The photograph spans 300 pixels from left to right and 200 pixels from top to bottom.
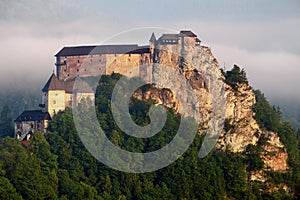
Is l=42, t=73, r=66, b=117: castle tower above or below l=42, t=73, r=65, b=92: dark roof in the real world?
below

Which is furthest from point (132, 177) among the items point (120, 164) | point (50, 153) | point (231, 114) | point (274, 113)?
point (274, 113)

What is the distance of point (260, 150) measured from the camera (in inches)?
3174

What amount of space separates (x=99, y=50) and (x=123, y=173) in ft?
47.0

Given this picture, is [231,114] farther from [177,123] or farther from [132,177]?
[132,177]

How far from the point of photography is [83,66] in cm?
8388

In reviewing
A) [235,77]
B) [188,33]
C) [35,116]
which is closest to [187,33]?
[188,33]

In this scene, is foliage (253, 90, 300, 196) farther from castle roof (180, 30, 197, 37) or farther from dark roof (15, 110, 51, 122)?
dark roof (15, 110, 51, 122)

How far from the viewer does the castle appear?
78625 mm

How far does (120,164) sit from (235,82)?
1411 centimetres

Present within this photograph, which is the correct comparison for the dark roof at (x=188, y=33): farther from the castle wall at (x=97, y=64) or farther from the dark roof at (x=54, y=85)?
the dark roof at (x=54, y=85)

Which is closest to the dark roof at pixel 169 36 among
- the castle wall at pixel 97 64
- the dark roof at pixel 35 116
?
the castle wall at pixel 97 64

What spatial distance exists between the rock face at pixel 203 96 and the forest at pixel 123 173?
1.07 metres

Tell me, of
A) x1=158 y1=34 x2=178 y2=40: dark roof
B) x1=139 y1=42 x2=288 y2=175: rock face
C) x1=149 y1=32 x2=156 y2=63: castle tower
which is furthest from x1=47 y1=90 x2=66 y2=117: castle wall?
x1=158 y1=34 x2=178 y2=40: dark roof

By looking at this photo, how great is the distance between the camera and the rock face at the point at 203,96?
8100 cm
